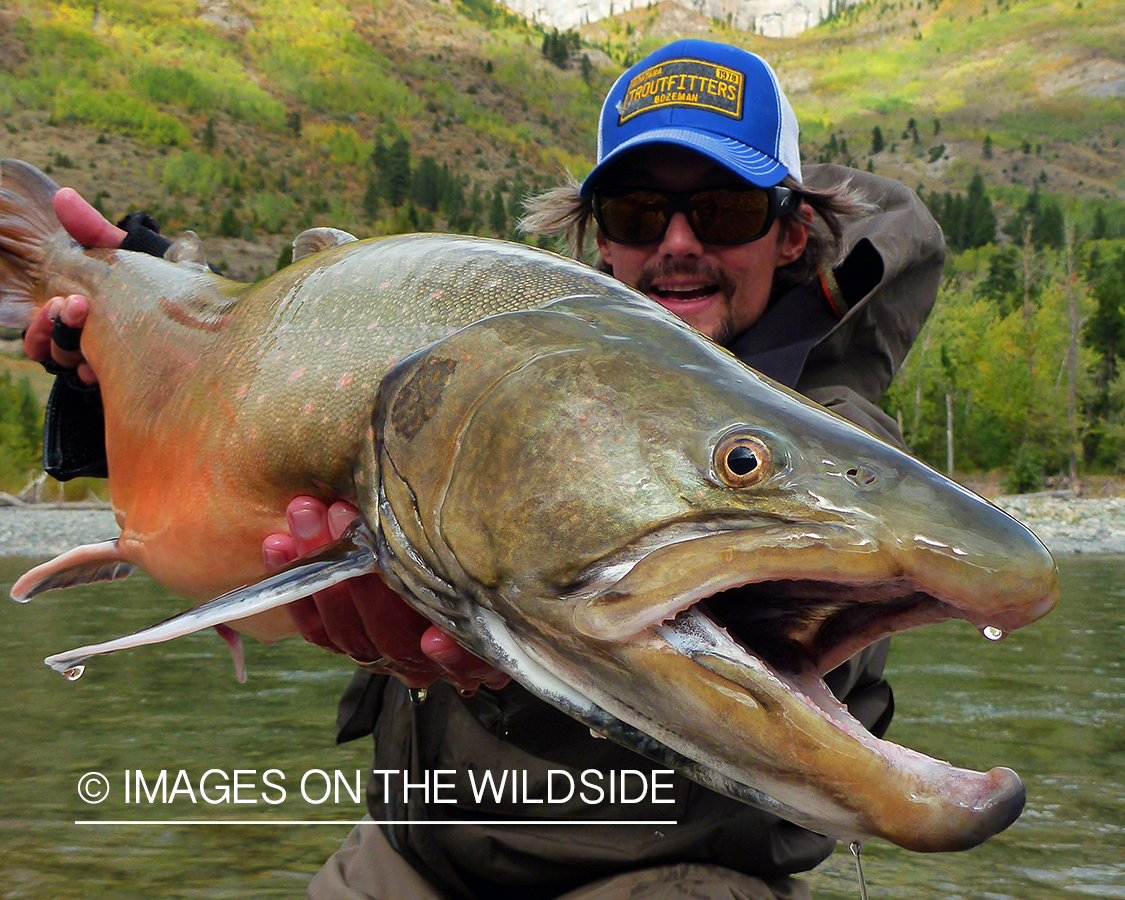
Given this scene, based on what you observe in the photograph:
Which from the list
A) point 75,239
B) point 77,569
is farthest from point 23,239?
point 77,569

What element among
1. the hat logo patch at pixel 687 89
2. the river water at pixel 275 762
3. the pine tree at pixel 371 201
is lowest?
the pine tree at pixel 371 201

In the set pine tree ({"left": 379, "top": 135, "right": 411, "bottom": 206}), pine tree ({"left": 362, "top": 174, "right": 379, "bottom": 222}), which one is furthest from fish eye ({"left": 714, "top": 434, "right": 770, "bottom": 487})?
pine tree ({"left": 379, "top": 135, "right": 411, "bottom": 206})

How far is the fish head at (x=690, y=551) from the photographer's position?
1163 millimetres

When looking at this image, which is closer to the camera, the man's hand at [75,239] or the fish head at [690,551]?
the fish head at [690,551]

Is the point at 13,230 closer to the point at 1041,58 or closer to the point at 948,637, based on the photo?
the point at 948,637

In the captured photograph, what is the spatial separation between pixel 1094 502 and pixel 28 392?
115ft

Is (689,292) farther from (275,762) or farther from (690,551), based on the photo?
(275,762)

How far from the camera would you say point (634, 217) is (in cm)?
285

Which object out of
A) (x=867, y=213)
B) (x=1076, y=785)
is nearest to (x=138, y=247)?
(x=867, y=213)

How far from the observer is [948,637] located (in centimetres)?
1097

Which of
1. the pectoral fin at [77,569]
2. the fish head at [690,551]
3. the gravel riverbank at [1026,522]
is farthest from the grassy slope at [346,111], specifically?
the fish head at [690,551]

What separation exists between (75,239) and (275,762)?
12.7 feet

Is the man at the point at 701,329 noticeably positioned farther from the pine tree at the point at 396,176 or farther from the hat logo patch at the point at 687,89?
the pine tree at the point at 396,176

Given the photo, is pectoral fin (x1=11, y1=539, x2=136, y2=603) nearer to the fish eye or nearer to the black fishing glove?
the black fishing glove
